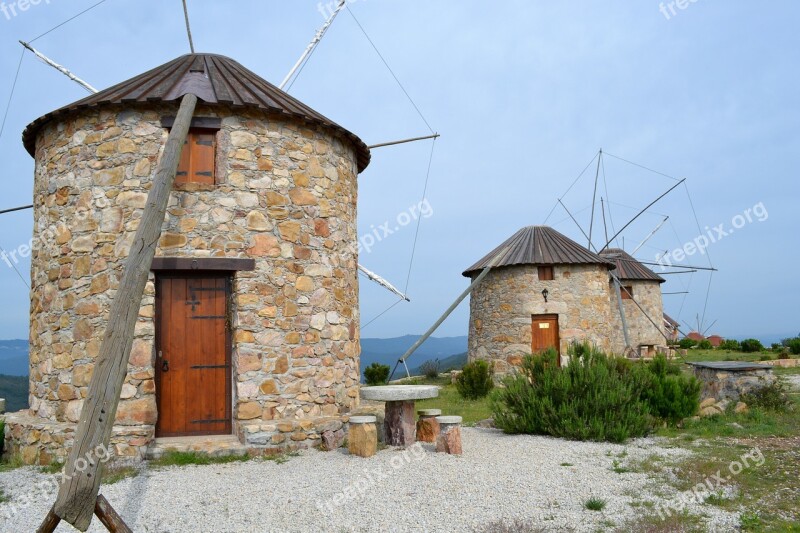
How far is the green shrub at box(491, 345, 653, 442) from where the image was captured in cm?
810

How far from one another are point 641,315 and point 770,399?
15.6 meters

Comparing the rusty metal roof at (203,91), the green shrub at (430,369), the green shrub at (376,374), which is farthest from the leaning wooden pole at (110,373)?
the green shrub at (430,369)

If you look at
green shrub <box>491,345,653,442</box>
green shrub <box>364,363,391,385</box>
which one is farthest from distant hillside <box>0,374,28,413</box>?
green shrub <box>491,345,653,442</box>

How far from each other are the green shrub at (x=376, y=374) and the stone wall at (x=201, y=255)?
1176 cm

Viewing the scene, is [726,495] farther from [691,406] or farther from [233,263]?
[233,263]

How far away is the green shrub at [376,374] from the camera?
19781 mm

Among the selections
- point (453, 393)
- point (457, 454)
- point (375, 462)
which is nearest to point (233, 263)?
point (375, 462)

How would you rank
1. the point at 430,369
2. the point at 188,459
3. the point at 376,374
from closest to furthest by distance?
1. the point at 188,459
2. the point at 376,374
3. the point at 430,369

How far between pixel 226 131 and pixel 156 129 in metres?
0.85

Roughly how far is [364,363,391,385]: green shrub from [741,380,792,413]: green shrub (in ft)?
38.1

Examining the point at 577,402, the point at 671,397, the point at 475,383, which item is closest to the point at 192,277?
the point at 577,402

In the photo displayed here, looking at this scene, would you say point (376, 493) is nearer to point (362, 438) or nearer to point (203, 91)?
point (362, 438)

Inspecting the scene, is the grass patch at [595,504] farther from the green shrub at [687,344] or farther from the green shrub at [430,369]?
the green shrub at [687,344]

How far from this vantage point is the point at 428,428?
A: 7828 mm
